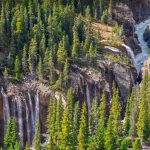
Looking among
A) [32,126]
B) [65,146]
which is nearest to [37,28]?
[32,126]

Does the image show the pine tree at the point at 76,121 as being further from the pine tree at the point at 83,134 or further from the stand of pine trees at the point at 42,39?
the stand of pine trees at the point at 42,39

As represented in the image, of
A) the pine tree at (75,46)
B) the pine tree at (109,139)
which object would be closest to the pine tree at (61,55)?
the pine tree at (75,46)

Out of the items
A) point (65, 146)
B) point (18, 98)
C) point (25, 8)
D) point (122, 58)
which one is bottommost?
point (65, 146)

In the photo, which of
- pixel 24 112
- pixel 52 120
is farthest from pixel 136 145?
pixel 24 112

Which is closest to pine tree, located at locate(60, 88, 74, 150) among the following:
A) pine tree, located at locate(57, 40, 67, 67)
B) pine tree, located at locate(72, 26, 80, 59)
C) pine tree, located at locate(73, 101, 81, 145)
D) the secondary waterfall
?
pine tree, located at locate(73, 101, 81, 145)

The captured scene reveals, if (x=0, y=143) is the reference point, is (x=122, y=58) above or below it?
above

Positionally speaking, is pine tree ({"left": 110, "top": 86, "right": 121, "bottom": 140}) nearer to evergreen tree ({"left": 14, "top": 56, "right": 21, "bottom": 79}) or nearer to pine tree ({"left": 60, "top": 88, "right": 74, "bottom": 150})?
pine tree ({"left": 60, "top": 88, "right": 74, "bottom": 150})

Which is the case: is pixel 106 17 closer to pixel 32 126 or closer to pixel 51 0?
pixel 51 0
